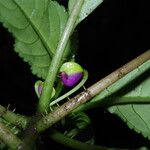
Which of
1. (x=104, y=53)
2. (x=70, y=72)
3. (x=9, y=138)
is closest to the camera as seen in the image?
(x=9, y=138)

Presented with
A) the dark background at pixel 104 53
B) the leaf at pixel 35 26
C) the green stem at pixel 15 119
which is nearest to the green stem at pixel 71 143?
the green stem at pixel 15 119

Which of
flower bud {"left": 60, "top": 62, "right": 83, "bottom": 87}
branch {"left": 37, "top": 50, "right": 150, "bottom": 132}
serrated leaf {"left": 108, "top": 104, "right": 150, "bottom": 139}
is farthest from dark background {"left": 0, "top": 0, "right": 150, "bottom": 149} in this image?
branch {"left": 37, "top": 50, "right": 150, "bottom": 132}

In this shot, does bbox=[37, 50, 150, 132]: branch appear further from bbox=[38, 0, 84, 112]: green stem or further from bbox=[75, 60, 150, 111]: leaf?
bbox=[75, 60, 150, 111]: leaf

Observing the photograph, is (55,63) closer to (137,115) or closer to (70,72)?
(70,72)

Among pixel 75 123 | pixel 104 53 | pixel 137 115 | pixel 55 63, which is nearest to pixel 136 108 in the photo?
pixel 137 115

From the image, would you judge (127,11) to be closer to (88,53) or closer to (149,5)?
(149,5)

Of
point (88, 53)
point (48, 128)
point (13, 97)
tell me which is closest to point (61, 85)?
point (48, 128)
